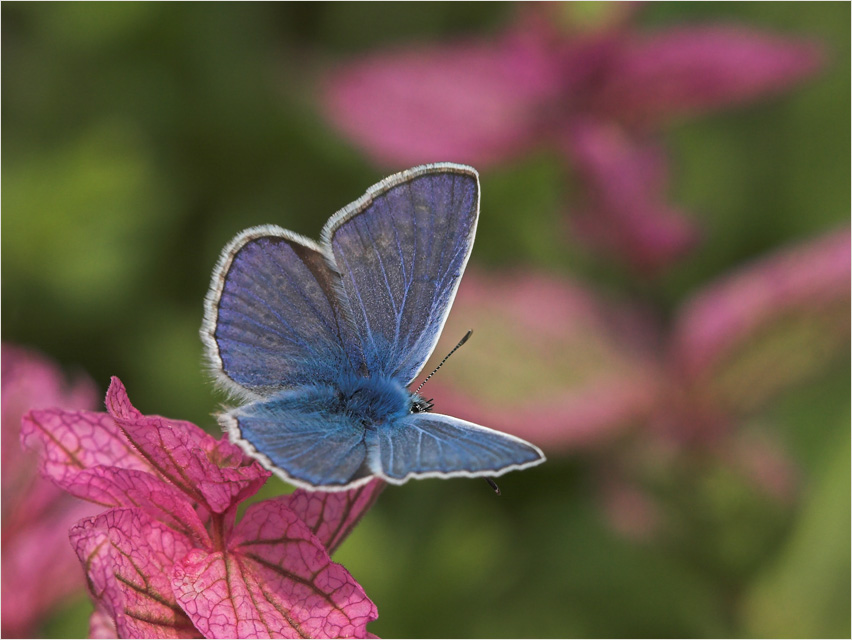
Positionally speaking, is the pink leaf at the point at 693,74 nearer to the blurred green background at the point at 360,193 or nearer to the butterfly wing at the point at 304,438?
the blurred green background at the point at 360,193

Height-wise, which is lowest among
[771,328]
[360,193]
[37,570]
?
[37,570]

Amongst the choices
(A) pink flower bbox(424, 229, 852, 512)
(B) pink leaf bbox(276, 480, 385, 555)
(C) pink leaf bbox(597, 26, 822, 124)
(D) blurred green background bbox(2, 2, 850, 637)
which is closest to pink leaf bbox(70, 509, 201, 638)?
(B) pink leaf bbox(276, 480, 385, 555)

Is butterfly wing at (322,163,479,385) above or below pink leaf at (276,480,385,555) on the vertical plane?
above

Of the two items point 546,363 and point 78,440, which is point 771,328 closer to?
point 546,363

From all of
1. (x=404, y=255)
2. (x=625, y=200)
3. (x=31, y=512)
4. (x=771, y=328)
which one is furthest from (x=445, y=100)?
(x=31, y=512)

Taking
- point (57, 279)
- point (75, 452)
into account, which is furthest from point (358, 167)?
point (75, 452)

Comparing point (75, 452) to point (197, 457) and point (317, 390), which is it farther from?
point (317, 390)

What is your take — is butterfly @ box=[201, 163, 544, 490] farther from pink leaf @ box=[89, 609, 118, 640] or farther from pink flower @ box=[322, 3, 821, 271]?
pink flower @ box=[322, 3, 821, 271]
